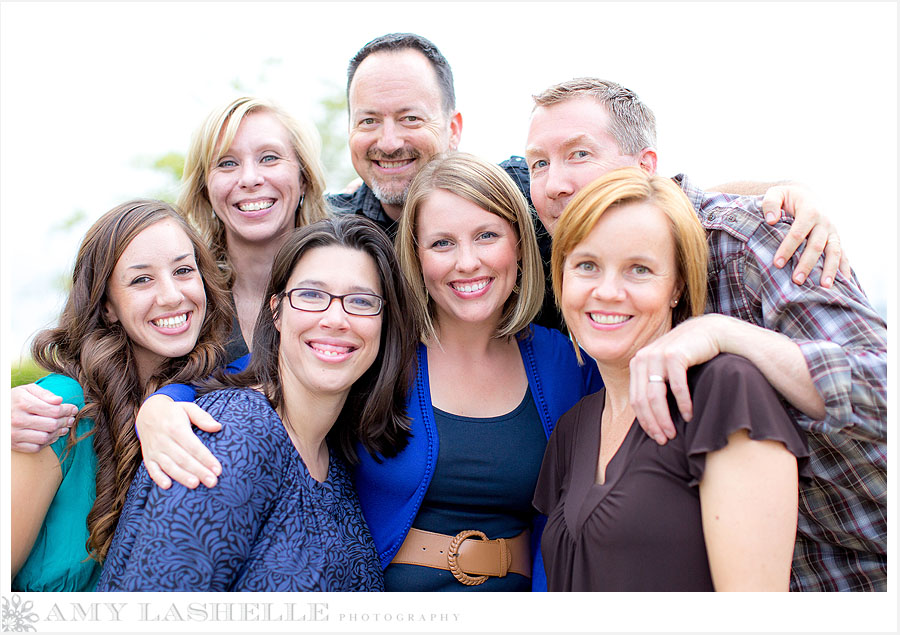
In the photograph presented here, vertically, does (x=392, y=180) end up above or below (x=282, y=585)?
above

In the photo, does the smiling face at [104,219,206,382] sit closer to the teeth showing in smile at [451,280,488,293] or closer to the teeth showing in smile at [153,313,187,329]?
the teeth showing in smile at [153,313,187,329]

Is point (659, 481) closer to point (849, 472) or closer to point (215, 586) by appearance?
point (849, 472)

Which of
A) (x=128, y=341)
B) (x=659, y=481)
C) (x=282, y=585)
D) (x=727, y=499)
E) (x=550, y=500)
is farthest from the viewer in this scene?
(x=128, y=341)

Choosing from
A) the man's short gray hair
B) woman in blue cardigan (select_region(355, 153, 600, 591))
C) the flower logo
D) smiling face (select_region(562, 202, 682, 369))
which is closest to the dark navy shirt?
woman in blue cardigan (select_region(355, 153, 600, 591))

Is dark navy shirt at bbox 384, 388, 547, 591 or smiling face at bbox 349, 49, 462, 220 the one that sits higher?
smiling face at bbox 349, 49, 462, 220

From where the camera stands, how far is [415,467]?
9.53 feet

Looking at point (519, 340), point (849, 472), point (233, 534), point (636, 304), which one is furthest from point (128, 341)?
point (849, 472)

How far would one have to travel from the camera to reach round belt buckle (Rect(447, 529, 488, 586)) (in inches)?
112

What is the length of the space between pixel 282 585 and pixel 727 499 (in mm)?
1446

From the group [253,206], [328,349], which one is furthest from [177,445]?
[253,206]

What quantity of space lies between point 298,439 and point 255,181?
1.78 metres

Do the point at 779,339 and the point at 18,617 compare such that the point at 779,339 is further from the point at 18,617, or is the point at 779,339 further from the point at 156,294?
the point at 18,617

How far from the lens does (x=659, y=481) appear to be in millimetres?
2152

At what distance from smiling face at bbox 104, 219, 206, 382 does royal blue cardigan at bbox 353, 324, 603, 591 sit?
97cm
